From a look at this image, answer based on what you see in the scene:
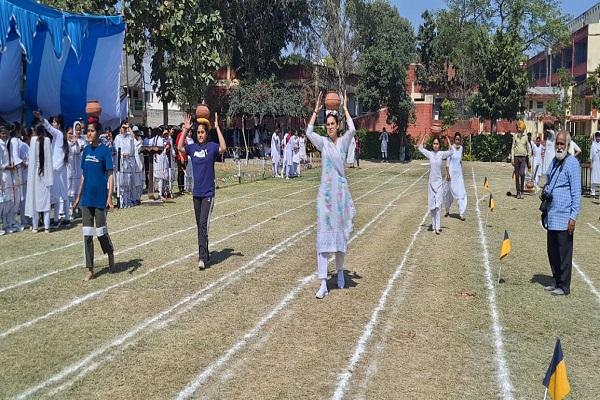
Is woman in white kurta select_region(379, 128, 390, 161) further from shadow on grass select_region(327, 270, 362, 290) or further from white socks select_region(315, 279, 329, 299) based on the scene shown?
white socks select_region(315, 279, 329, 299)

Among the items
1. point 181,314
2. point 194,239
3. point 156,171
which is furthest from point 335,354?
point 156,171

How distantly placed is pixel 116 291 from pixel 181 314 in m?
1.33

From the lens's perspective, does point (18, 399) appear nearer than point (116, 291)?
Yes

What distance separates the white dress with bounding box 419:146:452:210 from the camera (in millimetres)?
12352

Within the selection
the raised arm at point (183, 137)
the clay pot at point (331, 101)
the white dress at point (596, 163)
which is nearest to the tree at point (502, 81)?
the white dress at point (596, 163)

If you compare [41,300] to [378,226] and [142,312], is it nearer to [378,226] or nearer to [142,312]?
[142,312]

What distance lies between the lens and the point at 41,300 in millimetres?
7297

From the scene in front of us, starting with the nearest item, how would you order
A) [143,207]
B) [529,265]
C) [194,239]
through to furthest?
[529,265], [194,239], [143,207]

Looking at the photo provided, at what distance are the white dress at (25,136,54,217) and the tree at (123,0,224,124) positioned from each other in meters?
11.8

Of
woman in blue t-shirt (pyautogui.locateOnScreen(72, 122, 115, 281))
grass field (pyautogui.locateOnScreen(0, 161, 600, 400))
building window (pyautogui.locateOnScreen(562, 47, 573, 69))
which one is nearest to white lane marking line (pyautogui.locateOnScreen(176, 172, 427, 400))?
grass field (pyautogui.locateOnScreen(0, 161, 600, 400))

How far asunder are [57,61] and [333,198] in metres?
11.5

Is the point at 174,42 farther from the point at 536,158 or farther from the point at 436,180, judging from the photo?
the point at 436,180

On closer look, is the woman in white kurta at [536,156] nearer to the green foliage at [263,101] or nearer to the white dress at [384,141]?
the white dress at [384,141]

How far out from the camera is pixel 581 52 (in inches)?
2200
